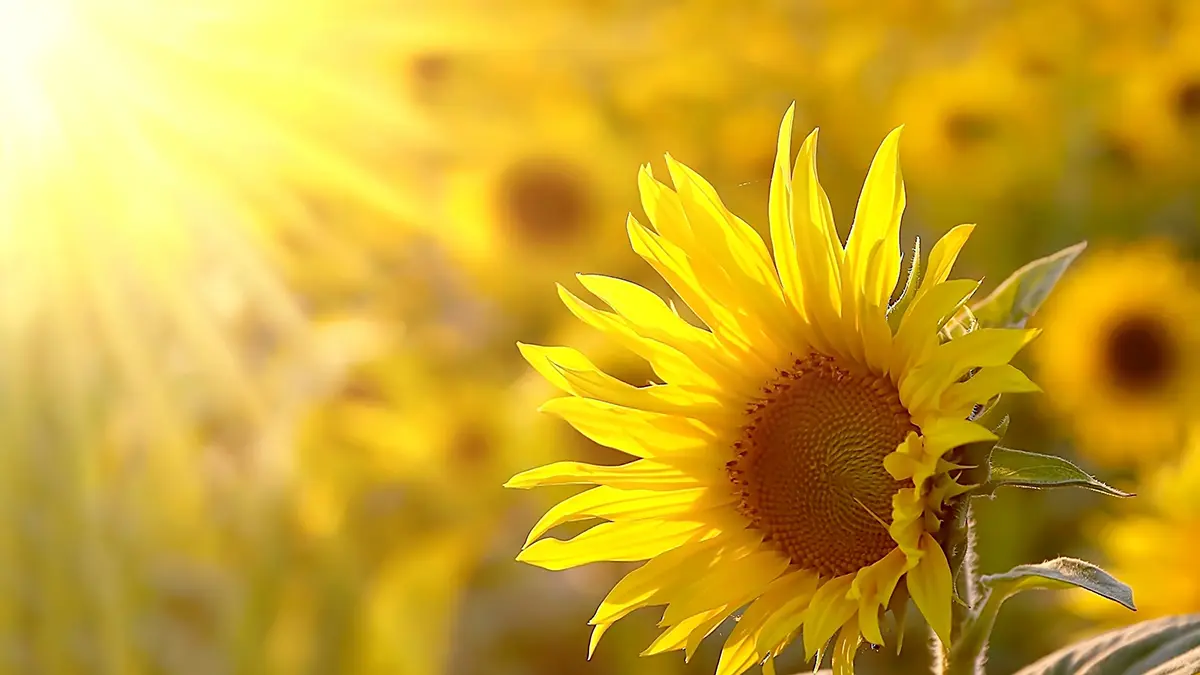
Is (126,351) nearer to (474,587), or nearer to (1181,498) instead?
(474,587)

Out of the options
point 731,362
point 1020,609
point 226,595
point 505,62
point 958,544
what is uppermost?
point 505,62

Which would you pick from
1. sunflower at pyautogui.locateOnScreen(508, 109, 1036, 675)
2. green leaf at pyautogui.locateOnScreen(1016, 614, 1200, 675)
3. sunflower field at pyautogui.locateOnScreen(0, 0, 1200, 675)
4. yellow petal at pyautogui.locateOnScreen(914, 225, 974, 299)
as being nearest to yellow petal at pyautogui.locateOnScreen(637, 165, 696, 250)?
sunflower at pyautogui.locateOnScreen(508, 109, 1036, 675)

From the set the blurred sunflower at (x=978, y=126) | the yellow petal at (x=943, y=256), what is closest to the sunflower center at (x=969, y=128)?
Result: the blurred sunflower at (x=978, y=126)

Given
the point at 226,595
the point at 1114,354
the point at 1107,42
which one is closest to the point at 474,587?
the point at 226,595

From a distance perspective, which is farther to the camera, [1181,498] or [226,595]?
[226,595]

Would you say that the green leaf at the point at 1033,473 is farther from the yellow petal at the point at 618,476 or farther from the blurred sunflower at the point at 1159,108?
the blurred sunflower at the point at 1159,108

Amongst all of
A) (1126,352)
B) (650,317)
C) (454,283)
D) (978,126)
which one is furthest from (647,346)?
(978,126)

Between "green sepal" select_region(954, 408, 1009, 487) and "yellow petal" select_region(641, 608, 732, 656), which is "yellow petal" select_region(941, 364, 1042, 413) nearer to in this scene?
"green sepal" select_region(954, 408, 1009, 487)
